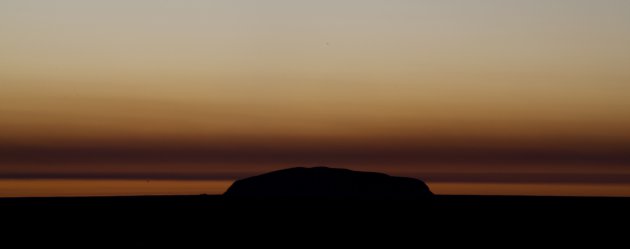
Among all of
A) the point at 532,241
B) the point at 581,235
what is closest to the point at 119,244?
the point at 532,241

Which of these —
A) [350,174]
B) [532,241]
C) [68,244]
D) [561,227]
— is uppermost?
[350,174]

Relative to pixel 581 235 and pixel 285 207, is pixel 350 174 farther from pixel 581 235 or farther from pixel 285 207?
pixel 581 235

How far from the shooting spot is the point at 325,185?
152m

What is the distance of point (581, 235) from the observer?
76.9 meters

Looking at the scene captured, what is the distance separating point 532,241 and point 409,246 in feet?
36.7

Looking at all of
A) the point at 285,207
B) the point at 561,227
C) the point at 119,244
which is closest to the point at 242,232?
the point at 119,244

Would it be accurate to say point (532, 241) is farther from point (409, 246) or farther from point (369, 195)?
point (369, 195)

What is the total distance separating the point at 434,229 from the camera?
83.3 m

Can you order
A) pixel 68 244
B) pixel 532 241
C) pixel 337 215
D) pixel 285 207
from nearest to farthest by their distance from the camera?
pixel 68 244, pixel 532 241, pixel 337 215, pixel 285 207

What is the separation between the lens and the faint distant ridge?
150m

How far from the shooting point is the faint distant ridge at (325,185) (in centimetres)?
14975

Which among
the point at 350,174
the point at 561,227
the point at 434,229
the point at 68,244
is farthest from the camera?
the point at 350,174

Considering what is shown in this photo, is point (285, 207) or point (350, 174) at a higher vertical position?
point (350, 174)

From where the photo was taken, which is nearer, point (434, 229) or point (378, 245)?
point (378, 245)
